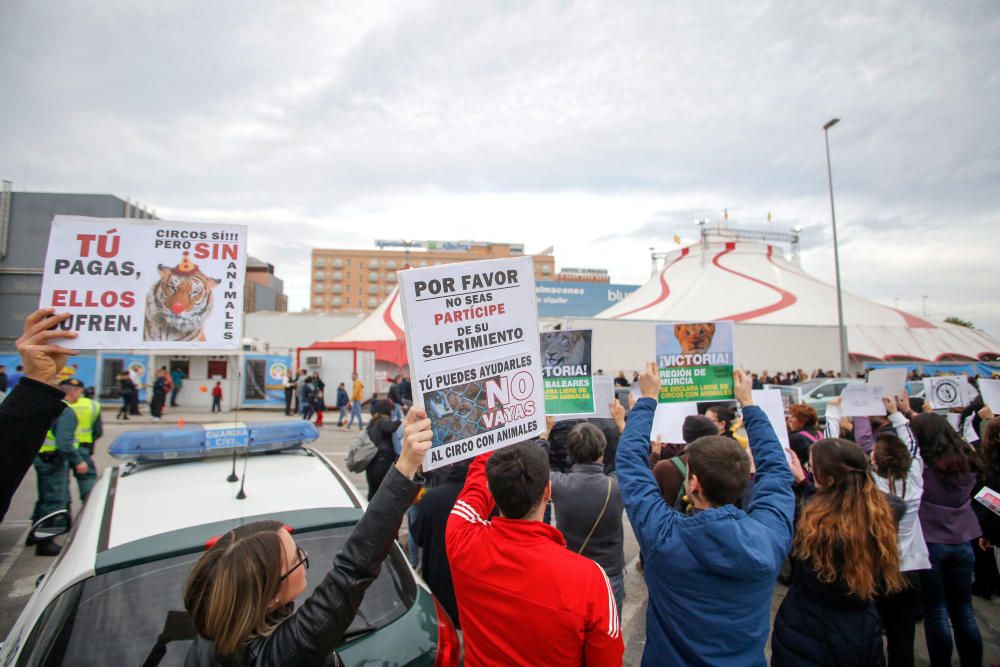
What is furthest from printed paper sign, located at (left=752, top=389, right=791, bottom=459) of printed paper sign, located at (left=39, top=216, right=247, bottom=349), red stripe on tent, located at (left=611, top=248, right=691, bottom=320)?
red stripe on tent, located at (left=611, top=248, right=691, bottom=320)

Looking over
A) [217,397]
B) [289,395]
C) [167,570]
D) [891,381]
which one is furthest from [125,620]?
[217,397]

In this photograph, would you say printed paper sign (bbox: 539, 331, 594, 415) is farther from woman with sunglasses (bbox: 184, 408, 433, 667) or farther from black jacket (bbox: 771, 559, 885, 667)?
woman with sunglasses (bbox: 184, 408, 433, 667)

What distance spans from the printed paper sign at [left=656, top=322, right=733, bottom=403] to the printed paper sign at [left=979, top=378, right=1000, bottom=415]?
287cm

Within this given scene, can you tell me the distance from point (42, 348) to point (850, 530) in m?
3.22

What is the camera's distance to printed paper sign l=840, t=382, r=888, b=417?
5.25 meters

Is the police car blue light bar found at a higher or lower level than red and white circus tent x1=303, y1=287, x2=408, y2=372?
lower

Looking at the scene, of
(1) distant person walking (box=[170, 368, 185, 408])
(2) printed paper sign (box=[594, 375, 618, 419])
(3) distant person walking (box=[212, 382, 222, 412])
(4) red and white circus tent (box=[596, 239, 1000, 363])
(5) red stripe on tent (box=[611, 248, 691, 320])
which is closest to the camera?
(2) printed paper sign (box=[594, 375, 618, 419])

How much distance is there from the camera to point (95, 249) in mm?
2381

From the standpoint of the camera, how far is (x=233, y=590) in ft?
4.29

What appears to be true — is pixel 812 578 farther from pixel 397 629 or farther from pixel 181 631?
pixel 181 631

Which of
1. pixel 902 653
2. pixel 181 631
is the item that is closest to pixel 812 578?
pixel 902 653

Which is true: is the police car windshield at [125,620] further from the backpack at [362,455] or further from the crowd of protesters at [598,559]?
the backpack at [362,455]

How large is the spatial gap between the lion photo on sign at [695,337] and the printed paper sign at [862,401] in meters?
1.96

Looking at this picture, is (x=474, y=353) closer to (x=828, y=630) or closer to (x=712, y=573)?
(x=712, y=573)
